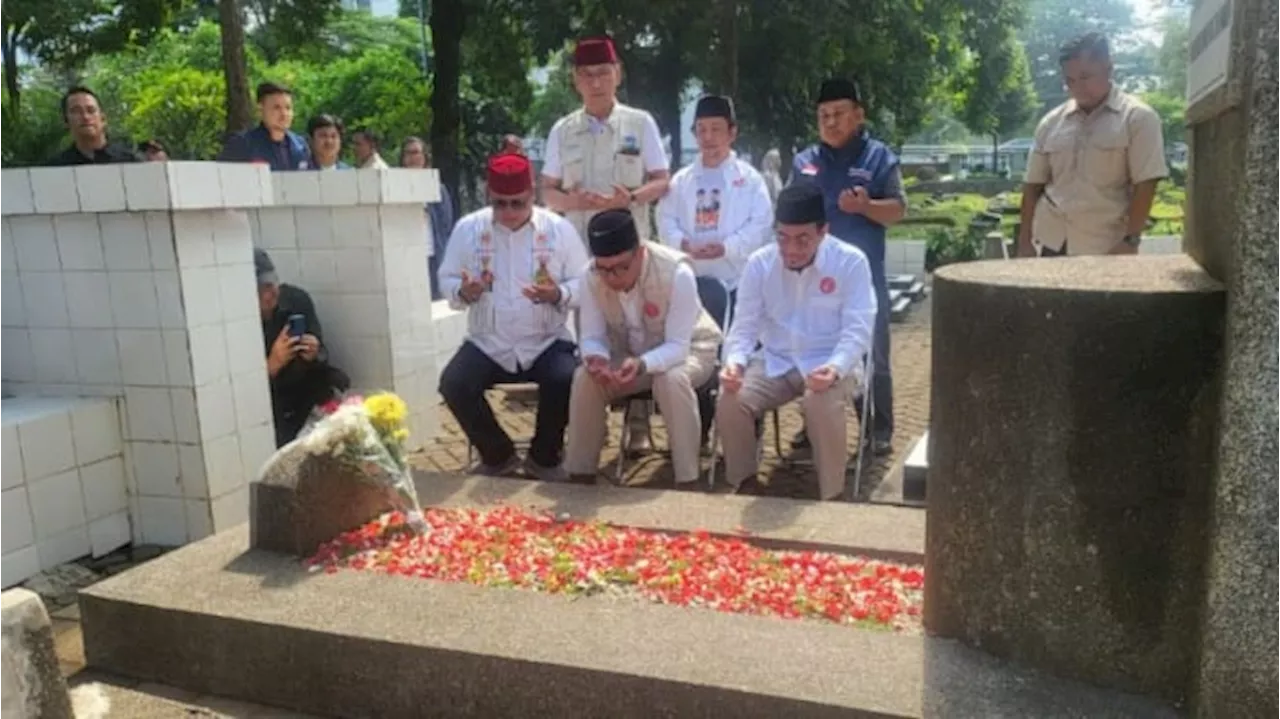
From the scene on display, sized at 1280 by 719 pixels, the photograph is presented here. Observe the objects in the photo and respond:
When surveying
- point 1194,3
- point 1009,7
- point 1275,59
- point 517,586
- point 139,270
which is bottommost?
point 517,586

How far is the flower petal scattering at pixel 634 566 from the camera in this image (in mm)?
3396

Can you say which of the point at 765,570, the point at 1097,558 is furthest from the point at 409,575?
the point at 1097,558

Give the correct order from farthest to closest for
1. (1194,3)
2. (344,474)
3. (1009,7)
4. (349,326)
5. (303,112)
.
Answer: (303,112) → (1009,7) → (349,326) → (344,474) → (1194,3)

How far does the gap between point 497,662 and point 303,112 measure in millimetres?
30325

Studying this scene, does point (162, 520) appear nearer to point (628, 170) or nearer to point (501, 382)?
point (501, 382)

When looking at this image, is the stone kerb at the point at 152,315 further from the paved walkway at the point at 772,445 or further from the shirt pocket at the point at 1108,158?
the shirt pocket at the point at 1108,158

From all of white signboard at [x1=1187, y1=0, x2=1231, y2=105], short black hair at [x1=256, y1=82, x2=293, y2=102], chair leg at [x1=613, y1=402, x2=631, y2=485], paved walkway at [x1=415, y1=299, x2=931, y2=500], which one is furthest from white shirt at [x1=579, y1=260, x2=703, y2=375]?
short black hair at [x1=256, y1=82, x2=293, y2=102]

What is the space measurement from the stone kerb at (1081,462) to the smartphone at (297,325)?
3979 millimetres

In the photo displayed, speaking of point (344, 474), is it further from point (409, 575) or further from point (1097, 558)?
point (1097, 558)

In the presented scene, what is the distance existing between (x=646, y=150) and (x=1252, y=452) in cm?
437

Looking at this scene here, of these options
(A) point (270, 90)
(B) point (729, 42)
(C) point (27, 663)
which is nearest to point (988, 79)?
(B) point (729, 42)

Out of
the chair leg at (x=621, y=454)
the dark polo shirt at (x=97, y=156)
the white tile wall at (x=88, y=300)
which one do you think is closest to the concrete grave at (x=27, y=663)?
the white tile wall at (x=88, y=300)

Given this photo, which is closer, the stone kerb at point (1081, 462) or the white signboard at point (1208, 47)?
the white signboard at point (1208, 47)

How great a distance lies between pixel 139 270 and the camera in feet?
15.3
